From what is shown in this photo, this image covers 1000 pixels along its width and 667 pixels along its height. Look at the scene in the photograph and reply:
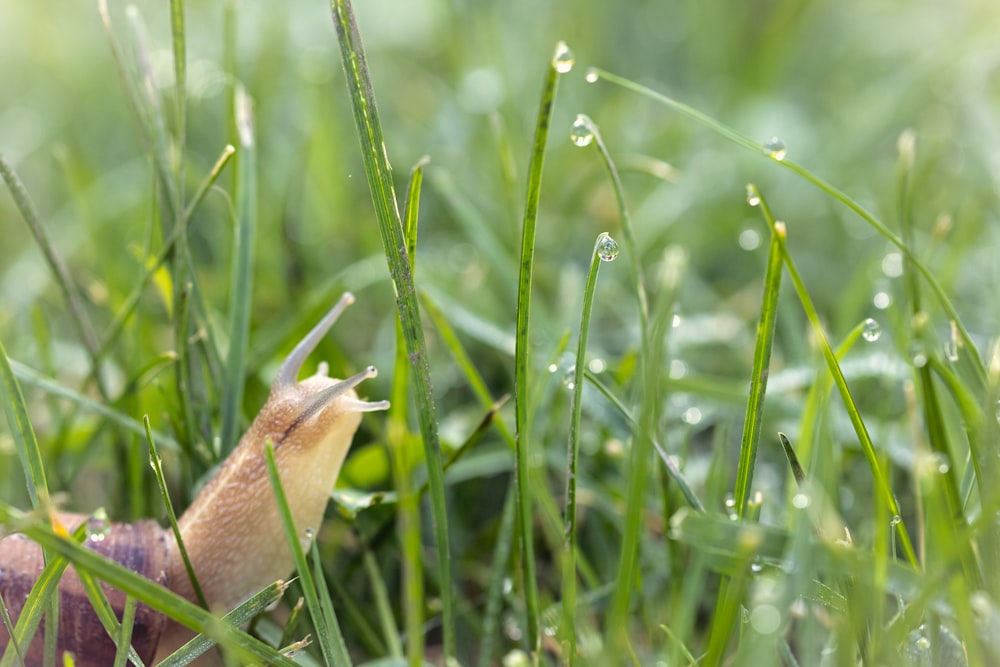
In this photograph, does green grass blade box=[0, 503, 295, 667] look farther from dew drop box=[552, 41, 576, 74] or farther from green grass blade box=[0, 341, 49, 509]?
dew drop box=[552, 41, 576, 74]

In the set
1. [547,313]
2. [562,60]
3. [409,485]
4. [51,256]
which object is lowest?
[547,313]

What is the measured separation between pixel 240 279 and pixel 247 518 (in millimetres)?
284

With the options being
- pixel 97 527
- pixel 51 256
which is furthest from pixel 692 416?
pixel 51 256

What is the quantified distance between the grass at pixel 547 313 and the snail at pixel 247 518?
0.05m

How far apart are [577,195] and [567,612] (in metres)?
1.03

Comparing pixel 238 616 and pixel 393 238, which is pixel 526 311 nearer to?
pixel 393 238

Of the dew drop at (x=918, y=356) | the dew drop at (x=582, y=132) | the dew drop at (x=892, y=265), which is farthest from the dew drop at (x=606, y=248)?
the dew drop at (x=892, y=265)

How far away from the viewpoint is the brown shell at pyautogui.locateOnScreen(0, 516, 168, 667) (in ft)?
2.34

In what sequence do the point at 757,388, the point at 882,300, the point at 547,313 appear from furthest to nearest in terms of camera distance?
the point at 547,313 < the point at 882,300 < the point at 757,388

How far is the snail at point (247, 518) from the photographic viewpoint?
74 centimetres

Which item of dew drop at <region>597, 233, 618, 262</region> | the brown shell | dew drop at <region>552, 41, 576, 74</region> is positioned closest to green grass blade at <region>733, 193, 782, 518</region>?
dew drop at <region>597, 233, 618, 262</region>

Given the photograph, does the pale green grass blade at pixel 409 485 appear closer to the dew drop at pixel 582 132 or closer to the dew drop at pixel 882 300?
the dew drop at pixel 582 132

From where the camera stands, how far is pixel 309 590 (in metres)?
0.64

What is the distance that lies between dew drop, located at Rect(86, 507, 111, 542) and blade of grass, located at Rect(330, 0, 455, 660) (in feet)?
0.85
